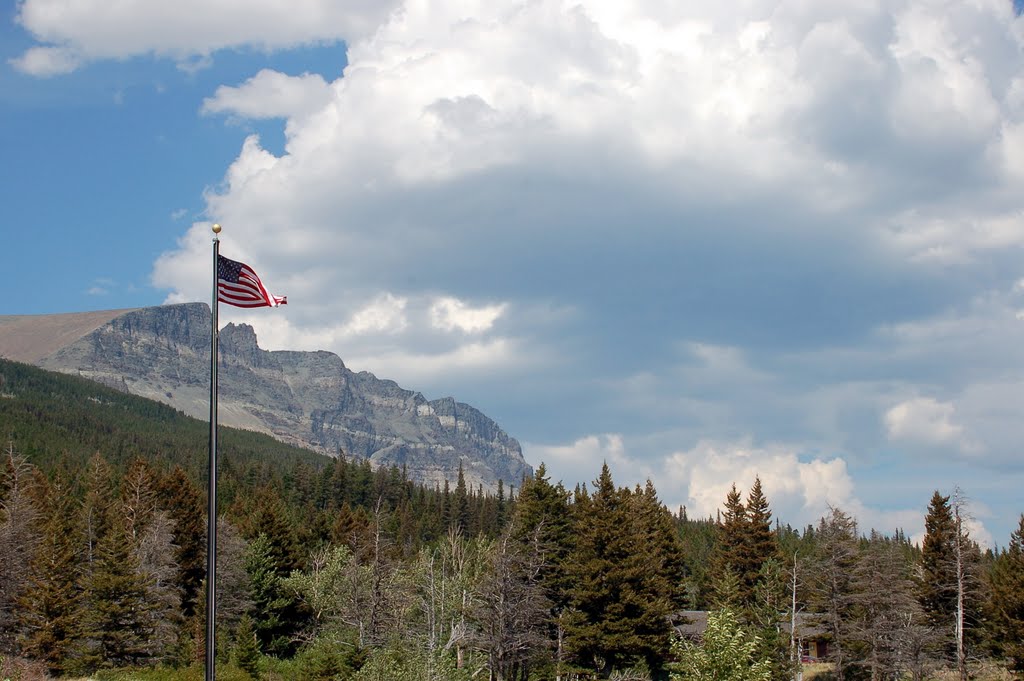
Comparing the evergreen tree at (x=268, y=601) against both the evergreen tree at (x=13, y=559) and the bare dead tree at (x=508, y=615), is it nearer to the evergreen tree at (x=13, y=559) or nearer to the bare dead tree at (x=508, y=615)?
the evergreen tree at (x=13, y=559)

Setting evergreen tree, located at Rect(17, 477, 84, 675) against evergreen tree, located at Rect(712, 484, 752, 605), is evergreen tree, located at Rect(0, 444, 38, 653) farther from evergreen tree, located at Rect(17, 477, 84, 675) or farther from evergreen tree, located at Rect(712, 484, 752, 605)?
evergreen tree, located at Rect(712, 484, 752, 605)

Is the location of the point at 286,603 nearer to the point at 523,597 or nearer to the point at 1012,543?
the point at 523,597

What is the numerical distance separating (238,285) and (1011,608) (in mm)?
64616

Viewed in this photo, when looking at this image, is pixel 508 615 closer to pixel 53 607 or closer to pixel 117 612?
pixel 117 612

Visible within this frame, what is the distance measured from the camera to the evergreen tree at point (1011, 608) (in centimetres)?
6562

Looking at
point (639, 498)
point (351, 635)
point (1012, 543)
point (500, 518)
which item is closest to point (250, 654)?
point (351, 635)

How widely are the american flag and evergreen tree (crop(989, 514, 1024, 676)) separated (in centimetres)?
6073

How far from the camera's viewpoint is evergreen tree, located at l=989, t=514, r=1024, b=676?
65.6 m

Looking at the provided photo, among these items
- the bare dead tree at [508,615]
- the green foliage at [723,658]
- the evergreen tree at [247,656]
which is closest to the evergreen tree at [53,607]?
the evergreen tree at [247,656]

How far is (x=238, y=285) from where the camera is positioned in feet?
81.6

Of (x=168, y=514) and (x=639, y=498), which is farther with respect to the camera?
(x=639, y=498)

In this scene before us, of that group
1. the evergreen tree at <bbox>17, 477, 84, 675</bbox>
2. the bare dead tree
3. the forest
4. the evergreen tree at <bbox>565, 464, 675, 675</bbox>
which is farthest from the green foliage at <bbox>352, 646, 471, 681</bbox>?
the evergreen tree at <bbox>17, 477, 84, 675</bbox>

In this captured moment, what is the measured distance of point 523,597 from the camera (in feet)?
205

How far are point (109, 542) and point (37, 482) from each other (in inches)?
1478
